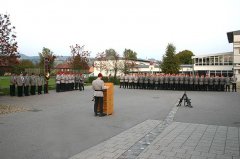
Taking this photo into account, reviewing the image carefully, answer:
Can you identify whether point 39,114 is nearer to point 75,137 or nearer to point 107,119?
point 107,119

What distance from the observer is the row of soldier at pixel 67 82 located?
2741 centimetres

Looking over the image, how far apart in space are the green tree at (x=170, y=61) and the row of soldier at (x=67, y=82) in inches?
1507

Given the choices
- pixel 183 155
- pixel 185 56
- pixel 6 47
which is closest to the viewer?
pixel 183 155

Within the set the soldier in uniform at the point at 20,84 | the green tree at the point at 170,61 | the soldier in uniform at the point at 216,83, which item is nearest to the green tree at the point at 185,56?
the green tree at the point at 170,61

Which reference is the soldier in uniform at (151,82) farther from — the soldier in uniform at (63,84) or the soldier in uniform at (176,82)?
the soldier in uniform at (63,84)

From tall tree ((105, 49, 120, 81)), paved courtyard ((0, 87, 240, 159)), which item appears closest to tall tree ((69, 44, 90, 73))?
tall tree ((105, 49, 120, 81))

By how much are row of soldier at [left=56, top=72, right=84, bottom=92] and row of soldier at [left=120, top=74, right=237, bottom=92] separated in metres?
6.09

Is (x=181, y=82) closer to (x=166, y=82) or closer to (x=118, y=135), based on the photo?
(x=166, y=82)

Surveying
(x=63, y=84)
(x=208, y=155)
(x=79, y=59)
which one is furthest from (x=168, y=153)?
(x=79, y=59)

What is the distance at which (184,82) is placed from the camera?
100ft

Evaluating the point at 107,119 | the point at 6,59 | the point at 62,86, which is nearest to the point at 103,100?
the point at 107,119

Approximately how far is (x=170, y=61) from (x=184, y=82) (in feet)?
122

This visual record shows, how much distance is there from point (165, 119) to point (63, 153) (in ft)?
20.2

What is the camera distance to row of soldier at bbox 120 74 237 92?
29480 millimetres
